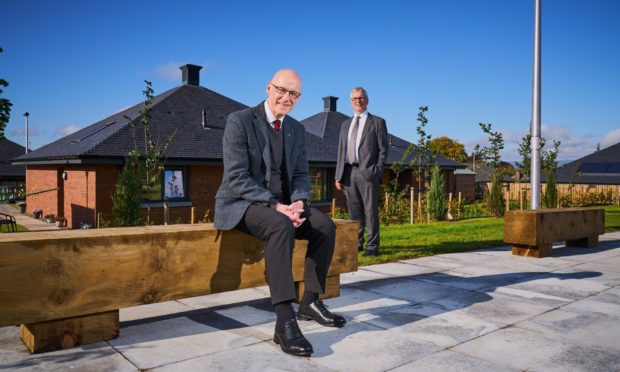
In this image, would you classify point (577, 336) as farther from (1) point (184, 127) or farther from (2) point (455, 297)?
(1) point (184, 127)

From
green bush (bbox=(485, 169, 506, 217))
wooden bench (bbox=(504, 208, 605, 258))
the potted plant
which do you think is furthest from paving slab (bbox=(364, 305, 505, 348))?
the potted plant

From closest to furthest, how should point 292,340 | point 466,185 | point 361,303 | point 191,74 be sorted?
point 292,340, point 361,303, point 191,74, point 466,185

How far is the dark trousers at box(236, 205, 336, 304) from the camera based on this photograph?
3.27 meters

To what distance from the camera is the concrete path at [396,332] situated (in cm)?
300

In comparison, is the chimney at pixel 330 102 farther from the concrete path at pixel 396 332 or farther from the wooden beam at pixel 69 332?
the wooden beam at pixel 69 332

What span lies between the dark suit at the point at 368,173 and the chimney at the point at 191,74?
60.0 ft

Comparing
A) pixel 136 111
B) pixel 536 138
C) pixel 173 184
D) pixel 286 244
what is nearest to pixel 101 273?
pixel 286 244

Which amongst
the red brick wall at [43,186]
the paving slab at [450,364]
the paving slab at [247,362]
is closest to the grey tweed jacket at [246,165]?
the paving slab at [247,362]

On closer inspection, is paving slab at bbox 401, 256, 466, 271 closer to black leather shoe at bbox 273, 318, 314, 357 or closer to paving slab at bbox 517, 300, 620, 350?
paving slab at bbox 517, 300, 620, 350

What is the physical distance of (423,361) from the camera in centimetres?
304

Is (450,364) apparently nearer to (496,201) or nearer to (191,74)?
(496,201)

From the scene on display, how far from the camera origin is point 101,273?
319 centimetres

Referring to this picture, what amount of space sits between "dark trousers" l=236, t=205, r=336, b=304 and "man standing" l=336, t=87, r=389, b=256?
3.29 meters

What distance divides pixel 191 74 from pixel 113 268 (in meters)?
22.0
